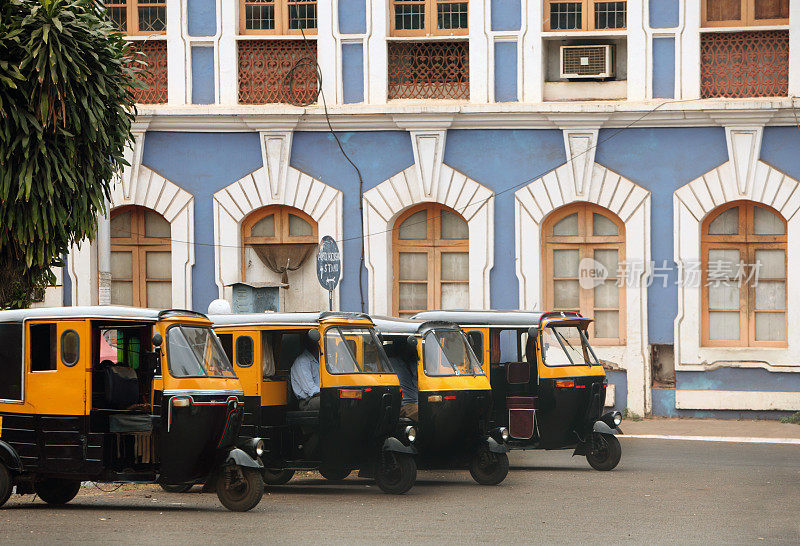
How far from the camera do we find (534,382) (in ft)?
53.1

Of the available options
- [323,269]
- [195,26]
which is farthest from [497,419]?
[195,26]

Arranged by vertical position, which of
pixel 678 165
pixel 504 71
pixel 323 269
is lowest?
pixel 323 269

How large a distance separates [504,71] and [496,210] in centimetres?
236

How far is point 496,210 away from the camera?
22688mm

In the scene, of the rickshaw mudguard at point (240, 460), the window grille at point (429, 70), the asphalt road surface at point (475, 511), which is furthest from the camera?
the window grille at point (429, 70)

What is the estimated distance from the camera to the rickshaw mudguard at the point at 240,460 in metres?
12.4

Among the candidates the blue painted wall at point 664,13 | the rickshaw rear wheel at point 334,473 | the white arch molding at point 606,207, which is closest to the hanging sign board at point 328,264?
the rickshaw rear wheel at point 334,473

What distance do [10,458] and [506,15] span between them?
1293 cm

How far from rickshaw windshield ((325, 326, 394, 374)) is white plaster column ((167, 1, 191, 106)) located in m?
10.2

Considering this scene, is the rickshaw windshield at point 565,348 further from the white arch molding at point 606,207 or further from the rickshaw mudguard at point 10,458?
the rickshaw mudguard at point 10,458

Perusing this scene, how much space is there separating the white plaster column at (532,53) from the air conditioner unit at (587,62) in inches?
16.0

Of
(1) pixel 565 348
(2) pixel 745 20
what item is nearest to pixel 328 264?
(1) pixel 565 348

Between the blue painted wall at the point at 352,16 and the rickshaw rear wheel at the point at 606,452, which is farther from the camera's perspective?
the blue painted wall at the point at 352,16

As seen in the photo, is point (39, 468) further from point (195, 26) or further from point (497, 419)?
point (195, 26)
